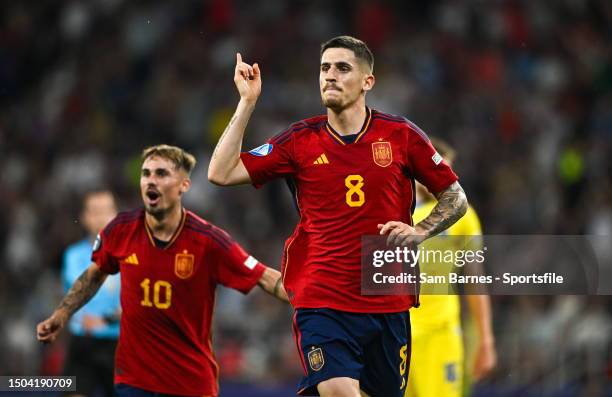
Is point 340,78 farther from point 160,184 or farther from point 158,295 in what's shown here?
point 158,295

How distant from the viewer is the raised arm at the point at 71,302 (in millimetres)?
8234

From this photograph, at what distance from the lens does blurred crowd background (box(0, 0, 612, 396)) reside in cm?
1430

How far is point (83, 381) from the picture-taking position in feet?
33.3

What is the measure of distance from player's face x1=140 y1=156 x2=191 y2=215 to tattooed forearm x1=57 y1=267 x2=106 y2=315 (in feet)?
1.93

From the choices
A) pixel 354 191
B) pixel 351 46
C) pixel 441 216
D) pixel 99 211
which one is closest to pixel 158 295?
pixel 354 191

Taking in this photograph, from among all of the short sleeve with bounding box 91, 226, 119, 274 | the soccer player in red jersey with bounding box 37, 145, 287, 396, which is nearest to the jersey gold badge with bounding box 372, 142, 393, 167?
the soccer player in red jersey with bounding box 37, 145, 287, 396

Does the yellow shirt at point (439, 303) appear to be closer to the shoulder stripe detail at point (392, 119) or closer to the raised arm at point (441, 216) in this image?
the raised arm at point (441, 216)

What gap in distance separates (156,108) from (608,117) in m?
6.37

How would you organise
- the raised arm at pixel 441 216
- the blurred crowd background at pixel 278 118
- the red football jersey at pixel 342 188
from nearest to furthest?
the raised arm at pixel 441 216
the red football jersey at pixel 342 188
the blurred crowd background at pixel 278 118

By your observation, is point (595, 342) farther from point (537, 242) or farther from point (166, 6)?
point (166, 6)

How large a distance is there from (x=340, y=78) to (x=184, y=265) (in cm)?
188

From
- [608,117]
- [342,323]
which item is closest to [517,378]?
[608,117]

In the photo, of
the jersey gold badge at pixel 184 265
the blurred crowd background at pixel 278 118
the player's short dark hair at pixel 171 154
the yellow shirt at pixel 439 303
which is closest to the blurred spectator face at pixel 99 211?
the player's short dark hair at pixel 171 154

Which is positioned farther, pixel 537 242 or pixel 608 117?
pixel 608 117
